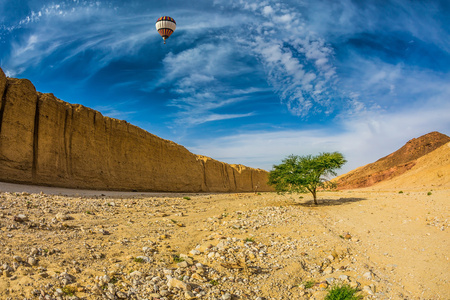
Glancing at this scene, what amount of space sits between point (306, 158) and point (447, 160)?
46368 millimetres

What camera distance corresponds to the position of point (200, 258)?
7.36 m

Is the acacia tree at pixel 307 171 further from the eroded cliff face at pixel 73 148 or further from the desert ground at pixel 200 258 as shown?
the eroded cliff face at pixel 73 148

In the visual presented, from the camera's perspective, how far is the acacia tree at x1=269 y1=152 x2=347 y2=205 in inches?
896

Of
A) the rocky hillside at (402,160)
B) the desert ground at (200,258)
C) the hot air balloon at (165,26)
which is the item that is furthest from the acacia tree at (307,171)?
the rocky hillside at (402,160)

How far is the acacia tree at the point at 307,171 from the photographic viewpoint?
22.8 m

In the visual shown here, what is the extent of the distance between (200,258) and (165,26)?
1185 inches

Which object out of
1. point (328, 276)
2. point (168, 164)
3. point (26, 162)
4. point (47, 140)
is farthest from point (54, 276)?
point (168, 164)

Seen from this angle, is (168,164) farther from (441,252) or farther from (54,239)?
(441,252)

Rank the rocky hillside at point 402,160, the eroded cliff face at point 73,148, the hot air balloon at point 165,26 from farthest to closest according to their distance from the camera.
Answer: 1. the rocky hillside at point 402,160
2. the hot air balloon at point 165,26
3. the eroded cliff face at point 73,148

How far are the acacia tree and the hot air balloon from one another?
2088cm

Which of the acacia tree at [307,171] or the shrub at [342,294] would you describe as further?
the acacia tree at [307,171]

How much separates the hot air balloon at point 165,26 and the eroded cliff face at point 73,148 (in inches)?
472

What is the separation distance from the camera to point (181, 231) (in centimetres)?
998

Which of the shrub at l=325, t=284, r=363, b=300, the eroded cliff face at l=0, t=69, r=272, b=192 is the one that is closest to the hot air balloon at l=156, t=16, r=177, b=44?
the eroded cliff face at l=0, t=69, r=272, b=192
